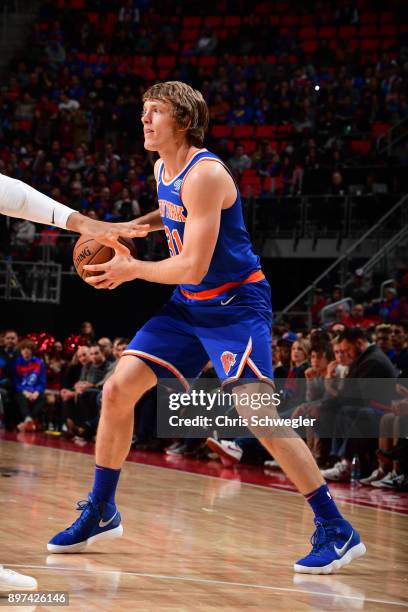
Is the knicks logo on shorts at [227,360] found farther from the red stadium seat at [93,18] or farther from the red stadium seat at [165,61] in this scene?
the red stadium seat at [93,18]

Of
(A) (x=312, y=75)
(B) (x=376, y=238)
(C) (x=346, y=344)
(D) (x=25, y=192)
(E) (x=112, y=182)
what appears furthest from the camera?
(A) (x=312, y=75)

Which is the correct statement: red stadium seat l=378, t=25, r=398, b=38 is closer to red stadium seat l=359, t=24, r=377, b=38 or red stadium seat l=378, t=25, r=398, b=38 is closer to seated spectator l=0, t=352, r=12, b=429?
red stadium seat l=359, t=24, r=377, b=38

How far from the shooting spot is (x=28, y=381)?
38.4ft

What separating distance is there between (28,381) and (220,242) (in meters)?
7.89

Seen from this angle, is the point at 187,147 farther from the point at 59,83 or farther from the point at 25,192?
the point at 59,83

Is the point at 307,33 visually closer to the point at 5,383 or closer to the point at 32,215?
the point at 5,383

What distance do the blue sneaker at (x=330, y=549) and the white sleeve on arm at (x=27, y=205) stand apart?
1.73 meters

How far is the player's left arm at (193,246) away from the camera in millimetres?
3846

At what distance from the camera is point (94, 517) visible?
435 cm

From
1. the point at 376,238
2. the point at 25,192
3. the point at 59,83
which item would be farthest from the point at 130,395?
the point at 59,83

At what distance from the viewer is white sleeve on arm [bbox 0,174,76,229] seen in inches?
130

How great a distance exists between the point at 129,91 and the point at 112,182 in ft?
10.6

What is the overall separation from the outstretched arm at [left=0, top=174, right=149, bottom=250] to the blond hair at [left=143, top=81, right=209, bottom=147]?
2.58 ft

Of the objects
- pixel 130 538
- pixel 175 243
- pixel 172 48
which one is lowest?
pixel 130 538
